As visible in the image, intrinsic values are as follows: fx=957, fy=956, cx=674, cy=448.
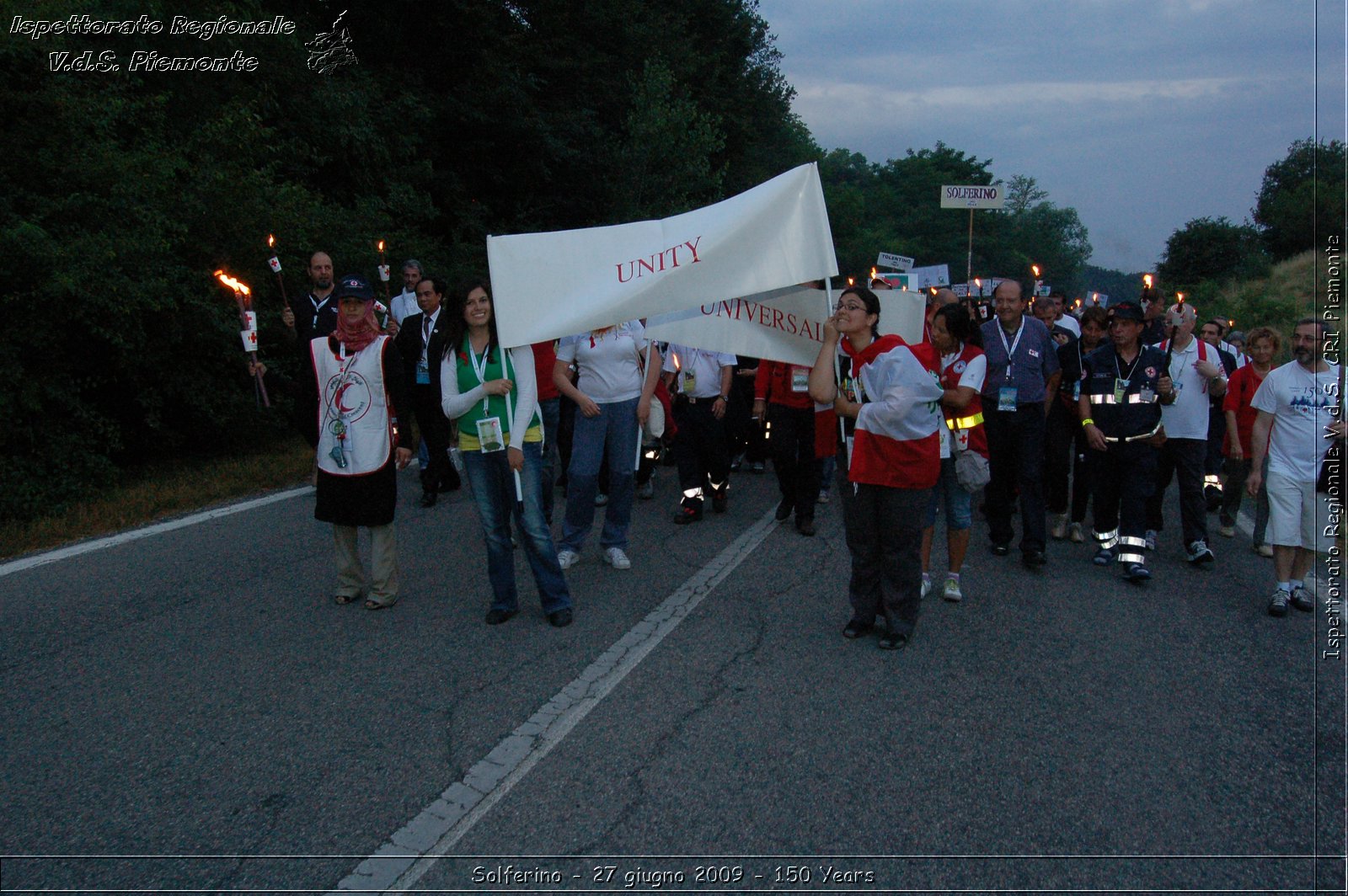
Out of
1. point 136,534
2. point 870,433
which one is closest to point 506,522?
point 870,433

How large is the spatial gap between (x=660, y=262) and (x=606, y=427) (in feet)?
5.01

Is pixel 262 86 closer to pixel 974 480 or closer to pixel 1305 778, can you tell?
pixel 974 480

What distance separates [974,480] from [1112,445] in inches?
72.0

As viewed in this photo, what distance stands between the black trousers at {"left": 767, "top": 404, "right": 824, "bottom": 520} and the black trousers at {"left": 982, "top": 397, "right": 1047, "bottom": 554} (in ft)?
4.79

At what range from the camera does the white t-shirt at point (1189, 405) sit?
301 inches

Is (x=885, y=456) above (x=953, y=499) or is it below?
above

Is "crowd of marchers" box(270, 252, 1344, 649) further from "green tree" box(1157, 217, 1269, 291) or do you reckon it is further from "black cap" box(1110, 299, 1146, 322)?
"green tree" box(1157, 217, 1269, 291)

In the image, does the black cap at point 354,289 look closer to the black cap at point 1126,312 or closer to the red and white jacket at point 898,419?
the red and white jacket at point 898,419

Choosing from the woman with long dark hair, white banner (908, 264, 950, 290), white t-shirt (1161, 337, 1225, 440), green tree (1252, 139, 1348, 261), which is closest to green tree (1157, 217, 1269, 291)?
green tree (1252, 139, 1348, 261)

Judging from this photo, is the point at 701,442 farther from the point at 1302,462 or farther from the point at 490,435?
the point at 1302,462

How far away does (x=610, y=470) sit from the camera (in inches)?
280

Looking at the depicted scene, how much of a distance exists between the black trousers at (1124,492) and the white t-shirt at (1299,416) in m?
0.87

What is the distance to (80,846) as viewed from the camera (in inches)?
129

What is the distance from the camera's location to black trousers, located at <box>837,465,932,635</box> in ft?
17.0
